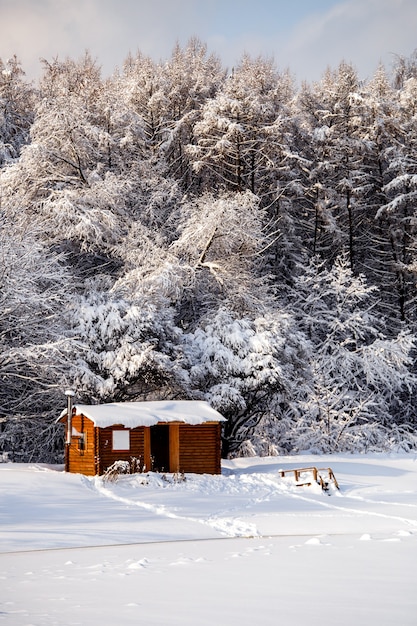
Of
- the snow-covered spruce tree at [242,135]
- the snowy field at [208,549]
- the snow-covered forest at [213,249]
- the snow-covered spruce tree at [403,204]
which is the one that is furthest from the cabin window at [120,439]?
the snow-covered spruce tree at [403,204]

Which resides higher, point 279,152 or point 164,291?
point 279,152

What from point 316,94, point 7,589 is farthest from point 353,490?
point 316,94

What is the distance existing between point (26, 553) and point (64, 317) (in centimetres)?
1762

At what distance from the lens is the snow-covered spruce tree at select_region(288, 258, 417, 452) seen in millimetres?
32875

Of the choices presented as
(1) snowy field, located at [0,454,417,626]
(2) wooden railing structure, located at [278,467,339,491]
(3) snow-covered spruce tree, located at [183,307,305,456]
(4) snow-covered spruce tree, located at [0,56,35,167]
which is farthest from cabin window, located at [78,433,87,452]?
(4) snow-covered spruce tree, located at [0,56,35,167]

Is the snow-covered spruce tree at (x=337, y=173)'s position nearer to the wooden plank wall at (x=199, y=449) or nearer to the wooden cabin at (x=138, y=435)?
the wooden plank wall at (x=199, y=449)

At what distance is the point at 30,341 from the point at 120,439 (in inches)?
263

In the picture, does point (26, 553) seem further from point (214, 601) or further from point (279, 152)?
point (279, 152)

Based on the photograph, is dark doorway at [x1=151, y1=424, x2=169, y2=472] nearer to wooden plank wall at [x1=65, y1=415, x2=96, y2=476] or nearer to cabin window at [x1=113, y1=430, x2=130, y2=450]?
wooden plank wall at [x1=65, y1=415, x2=96, y2=476]

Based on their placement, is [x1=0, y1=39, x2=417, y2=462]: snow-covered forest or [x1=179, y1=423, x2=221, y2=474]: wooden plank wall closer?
[x1=179, y1=423, x2=221, y2=474]: wooden plank wall

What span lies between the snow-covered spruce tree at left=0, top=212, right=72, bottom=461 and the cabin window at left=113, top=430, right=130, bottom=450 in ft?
12.4

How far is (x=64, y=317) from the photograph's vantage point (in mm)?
29969

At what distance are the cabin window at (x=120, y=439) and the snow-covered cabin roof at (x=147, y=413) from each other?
0.51m

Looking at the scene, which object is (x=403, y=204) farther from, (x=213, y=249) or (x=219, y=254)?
(x=213, y=249)
